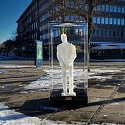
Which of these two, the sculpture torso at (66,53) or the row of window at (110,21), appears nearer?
the sculpture torso at (66,53)

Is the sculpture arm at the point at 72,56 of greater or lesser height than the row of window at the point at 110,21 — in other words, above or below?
below

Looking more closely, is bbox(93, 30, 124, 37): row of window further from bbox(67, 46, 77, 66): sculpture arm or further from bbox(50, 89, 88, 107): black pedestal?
bbox(50, 89, 88, 107): black pedestal

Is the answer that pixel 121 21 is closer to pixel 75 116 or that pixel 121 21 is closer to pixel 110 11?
pixel 110 11

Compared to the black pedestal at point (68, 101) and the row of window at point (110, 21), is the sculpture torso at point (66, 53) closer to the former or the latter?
the black pedestal at point (68, 101)

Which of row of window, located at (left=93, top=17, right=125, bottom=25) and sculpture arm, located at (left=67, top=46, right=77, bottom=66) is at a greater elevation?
row of window, located at (left=93, top=17, right=125, bottom=25)

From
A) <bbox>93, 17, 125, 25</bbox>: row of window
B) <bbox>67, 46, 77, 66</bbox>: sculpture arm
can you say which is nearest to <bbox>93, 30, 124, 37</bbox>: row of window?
<bbox>93, 17, 125, 25</bbox>: row of window

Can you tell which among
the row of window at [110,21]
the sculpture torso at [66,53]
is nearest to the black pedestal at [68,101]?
the sculpture torso at [66,53]

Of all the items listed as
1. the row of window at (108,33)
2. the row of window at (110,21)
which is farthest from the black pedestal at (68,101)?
the row of window at (110,21)

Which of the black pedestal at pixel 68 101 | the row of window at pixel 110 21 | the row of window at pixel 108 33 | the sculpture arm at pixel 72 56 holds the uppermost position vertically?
the row of window at pixel 110 21

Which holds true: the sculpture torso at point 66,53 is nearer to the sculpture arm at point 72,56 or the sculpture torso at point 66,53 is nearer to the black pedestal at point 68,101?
the sculpture arm at point 72,56

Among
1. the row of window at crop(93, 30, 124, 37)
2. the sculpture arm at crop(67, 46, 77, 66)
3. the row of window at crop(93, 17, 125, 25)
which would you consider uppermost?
the row of window at crop(93, 17, 125, 25)

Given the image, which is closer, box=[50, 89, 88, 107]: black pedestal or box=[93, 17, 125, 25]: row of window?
box=[50, 89, 88, 107]: black pedestal

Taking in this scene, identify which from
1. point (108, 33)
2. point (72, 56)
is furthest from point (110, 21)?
point (72, 56)

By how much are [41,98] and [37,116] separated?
86.4 inches
